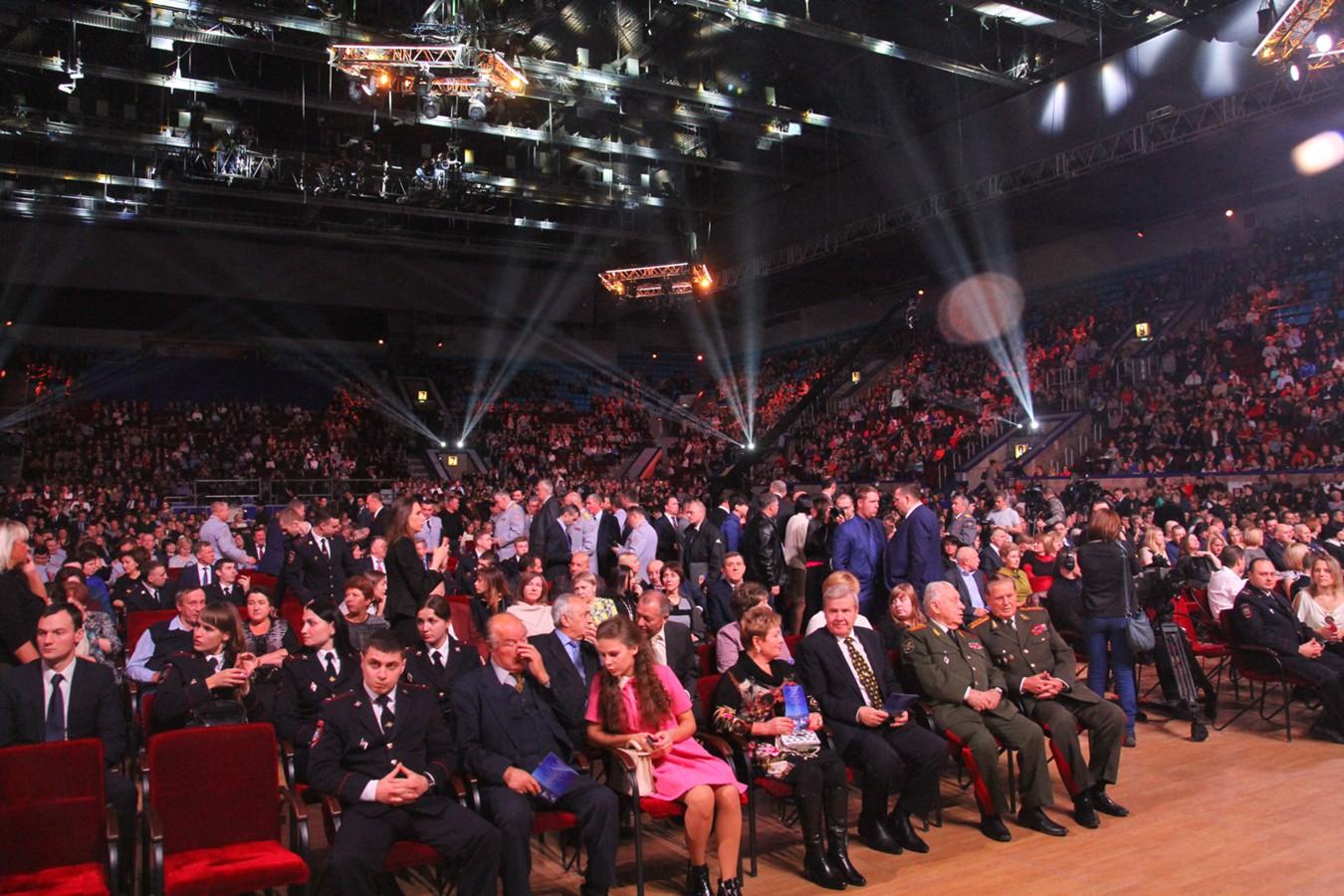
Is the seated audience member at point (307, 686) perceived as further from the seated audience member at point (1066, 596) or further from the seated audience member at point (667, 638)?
the seated audience member at point (1066, 596)

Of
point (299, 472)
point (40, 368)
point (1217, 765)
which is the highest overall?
point (40, 368)

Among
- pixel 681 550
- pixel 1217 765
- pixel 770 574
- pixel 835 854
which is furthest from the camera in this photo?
pixel 681 550

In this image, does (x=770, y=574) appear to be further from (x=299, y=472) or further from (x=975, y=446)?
(x=299, y=472)

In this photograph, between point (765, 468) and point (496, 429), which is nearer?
point (765, 468)

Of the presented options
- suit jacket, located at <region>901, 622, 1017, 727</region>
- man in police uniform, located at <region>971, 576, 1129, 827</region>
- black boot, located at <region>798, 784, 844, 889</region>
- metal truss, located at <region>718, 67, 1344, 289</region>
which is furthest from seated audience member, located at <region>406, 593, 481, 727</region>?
metal truss, located at <region>718, 67, 1344, 289</region>

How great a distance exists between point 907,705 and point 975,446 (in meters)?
14.5

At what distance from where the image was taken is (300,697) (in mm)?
4109

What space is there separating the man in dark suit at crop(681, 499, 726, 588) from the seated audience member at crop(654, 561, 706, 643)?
456 mm

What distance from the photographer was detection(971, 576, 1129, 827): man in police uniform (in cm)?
459

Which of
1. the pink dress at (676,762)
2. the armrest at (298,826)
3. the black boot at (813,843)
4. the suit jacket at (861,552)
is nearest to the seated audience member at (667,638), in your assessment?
the pink dress at (676,762)

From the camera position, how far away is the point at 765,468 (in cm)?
2234

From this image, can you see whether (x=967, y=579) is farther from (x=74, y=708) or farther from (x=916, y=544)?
(x=74, y=708)

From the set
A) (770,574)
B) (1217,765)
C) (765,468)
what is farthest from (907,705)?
(765,468)

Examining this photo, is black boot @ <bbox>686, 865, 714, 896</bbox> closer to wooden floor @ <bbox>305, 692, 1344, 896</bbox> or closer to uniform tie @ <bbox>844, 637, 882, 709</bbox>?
wooden floor @ <bbox>305, 692, 1344, 896</bbox>
